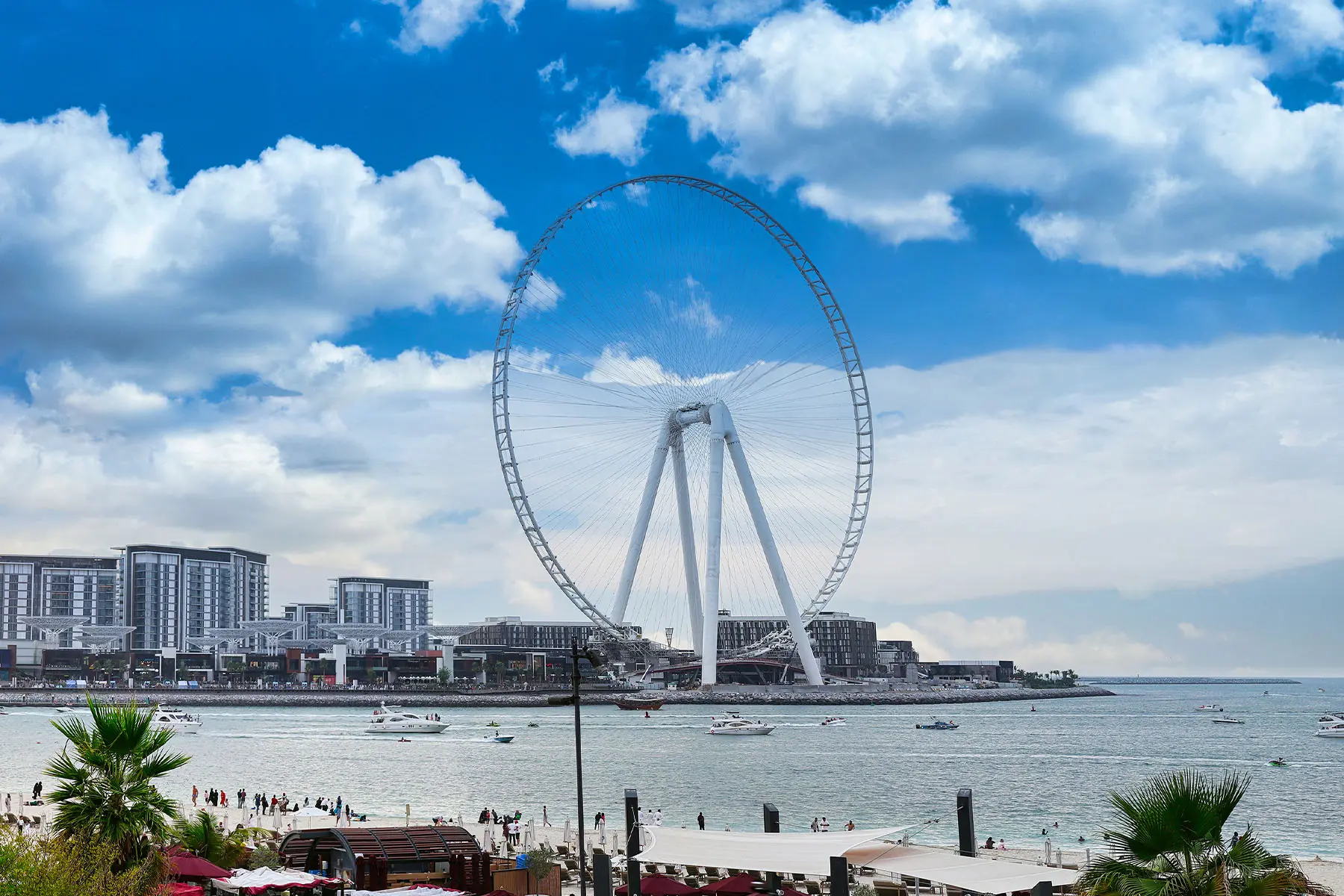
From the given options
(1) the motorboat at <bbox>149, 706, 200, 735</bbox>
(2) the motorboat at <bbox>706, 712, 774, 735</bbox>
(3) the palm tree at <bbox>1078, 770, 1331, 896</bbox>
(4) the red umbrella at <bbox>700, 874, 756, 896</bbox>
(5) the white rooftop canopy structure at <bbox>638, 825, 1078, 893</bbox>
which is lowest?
(2) the motorboat at <bbox>706, 712, 774, 735</bbox>

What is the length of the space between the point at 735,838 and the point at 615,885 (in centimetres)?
986

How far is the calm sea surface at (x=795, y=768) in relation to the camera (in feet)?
203

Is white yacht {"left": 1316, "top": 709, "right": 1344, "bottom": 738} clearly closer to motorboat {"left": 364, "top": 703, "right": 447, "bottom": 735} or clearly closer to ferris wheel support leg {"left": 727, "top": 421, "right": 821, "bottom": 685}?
ferris wheel support leg {"left": 727, "top": 421, "right": 821, "bottom": 685}

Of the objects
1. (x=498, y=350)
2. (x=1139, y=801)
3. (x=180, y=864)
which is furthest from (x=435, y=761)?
(x=1139, y=801)

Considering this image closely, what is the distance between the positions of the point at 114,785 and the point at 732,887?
528 inches

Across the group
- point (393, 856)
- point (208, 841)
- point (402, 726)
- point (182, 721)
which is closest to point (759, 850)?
point (393, 856)

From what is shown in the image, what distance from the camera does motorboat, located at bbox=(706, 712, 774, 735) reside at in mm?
124812

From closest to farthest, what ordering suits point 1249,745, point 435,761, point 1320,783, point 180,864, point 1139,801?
point 1139,801, point 180,864, point 1320,783, point 435,761, point 1249,745

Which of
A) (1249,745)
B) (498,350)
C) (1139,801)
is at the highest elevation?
(498,350)

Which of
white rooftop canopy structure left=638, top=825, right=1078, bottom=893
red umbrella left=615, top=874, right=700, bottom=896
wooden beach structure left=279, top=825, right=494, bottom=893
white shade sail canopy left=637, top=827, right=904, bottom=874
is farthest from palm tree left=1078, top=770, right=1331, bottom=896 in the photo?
wooden beach structure left=279, top=825, right=494, bottom=893

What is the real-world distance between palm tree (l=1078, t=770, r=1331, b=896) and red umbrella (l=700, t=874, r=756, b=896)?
13.7 meters

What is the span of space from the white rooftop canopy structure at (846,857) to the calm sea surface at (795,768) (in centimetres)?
2506

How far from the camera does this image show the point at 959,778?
8012cm

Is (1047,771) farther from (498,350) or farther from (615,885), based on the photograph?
(615,885)
